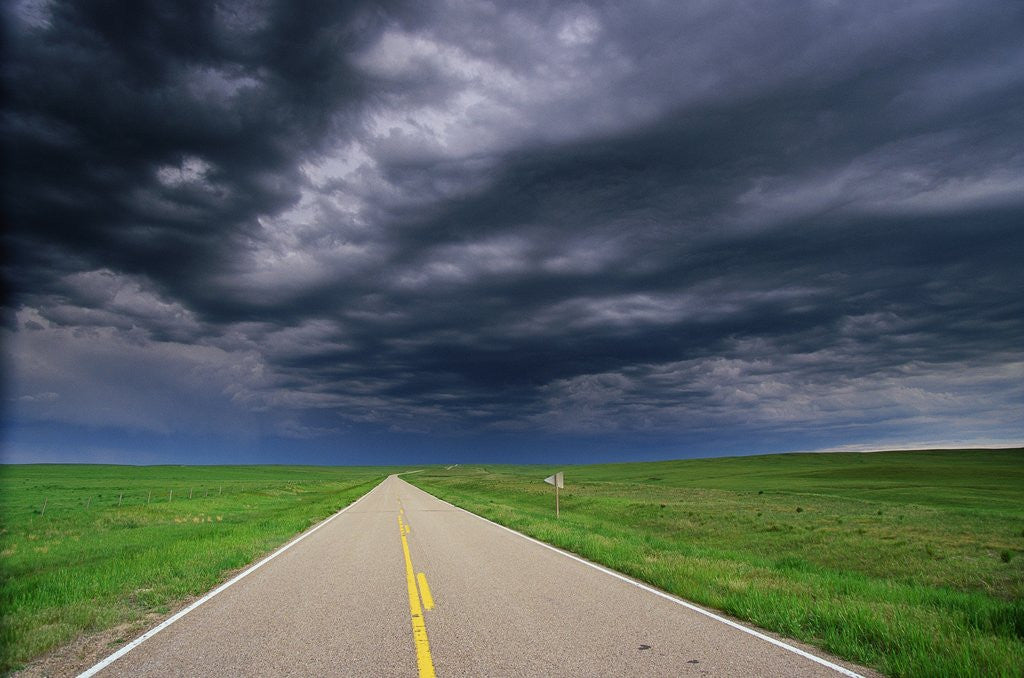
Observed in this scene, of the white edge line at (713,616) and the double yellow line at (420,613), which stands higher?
the double yellow line at (420,613)

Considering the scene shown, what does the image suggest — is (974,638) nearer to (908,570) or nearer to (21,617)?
(908,570)

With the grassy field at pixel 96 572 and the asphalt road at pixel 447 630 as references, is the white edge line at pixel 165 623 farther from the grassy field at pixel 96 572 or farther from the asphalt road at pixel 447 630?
the grassy field at pixel 96 572

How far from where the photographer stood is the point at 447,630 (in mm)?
7508

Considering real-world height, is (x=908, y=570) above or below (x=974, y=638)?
below

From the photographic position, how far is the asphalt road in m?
6.10

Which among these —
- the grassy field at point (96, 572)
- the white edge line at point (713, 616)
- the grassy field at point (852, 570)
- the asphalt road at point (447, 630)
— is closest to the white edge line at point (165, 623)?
the asphalt road at point (447, 630)

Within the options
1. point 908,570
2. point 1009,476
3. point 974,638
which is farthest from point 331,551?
point 1009,476

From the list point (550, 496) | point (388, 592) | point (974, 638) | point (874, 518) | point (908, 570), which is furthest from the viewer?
point (550, 496)

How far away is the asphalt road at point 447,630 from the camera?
6.10 meters

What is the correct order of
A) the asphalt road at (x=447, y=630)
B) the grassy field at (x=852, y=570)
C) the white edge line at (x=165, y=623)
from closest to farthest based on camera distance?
the asphalt road at (x=447, y=630) → the white edge line at (x=165, y=623) → the grassy field at (x=852, y=570)

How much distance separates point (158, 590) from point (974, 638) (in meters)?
12.0

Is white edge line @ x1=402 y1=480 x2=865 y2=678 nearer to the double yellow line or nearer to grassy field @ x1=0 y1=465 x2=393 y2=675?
the double yellow line

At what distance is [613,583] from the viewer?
1077cm

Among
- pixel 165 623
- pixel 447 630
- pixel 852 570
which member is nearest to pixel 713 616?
pixel 447 630
